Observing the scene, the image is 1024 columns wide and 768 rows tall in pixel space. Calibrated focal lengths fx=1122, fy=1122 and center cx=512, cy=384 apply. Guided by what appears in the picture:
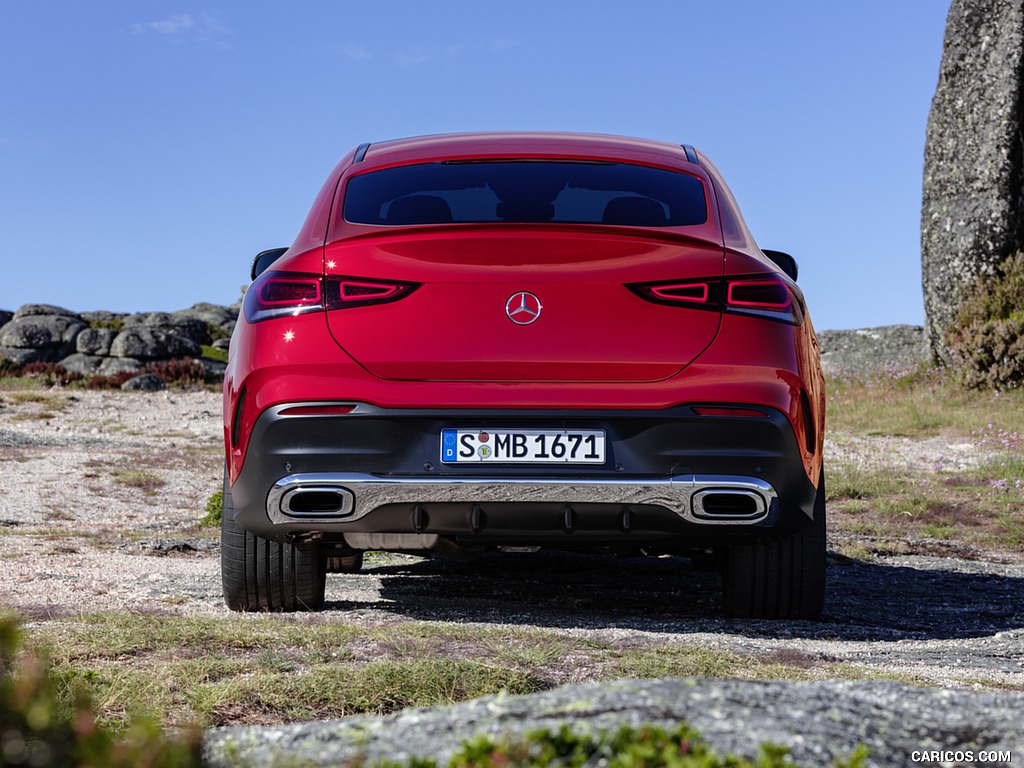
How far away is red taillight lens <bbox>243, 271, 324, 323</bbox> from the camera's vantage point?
411 cm

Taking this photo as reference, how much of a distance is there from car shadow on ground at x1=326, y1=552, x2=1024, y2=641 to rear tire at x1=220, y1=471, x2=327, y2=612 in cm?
30

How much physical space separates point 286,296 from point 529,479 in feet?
3.70

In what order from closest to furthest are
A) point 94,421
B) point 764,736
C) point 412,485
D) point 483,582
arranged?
point 764,736, point 412,485, point 483,582, point 94,421

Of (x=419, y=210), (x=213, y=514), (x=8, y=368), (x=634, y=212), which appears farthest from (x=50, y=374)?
(x=634, y=212)

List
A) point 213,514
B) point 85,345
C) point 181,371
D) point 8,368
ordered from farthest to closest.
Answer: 1. point 85,345
2. point 8,368
3. point 181,371
4. point 213,514

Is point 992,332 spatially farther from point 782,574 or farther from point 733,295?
point 733,295

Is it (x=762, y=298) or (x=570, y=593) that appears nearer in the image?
(x=762, y=298)

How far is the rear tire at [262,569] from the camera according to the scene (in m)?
4.54

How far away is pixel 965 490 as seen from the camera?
10773 millimetres

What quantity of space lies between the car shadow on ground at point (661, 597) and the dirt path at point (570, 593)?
11 millimetres

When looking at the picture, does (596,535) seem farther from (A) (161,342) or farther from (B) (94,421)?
(A) (161,342)

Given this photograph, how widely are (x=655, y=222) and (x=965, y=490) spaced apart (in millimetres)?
7553

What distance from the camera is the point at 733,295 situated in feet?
13.6

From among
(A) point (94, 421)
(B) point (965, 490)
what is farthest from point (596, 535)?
(A) point (94, 421)
